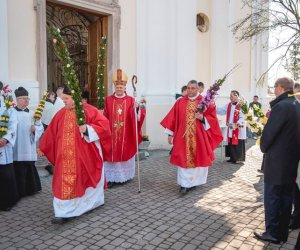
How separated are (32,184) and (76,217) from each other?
56.8 inches

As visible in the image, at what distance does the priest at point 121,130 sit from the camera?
661 cm

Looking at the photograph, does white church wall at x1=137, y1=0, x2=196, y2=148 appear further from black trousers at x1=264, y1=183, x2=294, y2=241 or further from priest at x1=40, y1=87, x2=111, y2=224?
black trousers at x1=264, y1=183, x2=294, y2=241

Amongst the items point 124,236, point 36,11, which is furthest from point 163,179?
point 36,11

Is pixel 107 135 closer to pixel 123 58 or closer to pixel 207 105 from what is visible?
pixel 207 105

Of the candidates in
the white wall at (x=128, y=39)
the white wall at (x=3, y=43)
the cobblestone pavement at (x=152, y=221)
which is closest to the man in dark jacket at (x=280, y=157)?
the cobblestone pavement at (x=152, y=221)

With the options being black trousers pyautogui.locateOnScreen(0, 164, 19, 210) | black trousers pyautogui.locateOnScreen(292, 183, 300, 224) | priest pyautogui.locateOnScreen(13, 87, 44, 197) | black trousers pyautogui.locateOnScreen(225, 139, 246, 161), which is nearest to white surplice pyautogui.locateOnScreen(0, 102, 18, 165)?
black trousers pyautogui.locateOnScreen(0, 164, 19, 210)

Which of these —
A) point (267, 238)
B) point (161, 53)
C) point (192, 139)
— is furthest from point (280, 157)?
point (161, 53)

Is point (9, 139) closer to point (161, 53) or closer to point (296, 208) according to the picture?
point (296, 208)

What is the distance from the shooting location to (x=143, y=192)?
6.20 metres

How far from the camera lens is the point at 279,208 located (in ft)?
13.5

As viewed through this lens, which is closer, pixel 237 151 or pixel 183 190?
pixel 183 190

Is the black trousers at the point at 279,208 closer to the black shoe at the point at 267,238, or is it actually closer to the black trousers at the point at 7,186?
the black shoe at the point at 267,238

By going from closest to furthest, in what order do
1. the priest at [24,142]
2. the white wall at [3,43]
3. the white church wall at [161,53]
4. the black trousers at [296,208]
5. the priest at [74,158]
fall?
the black trousers at [296,208]
the priest at [74,158]
the priest at [24,142]
the white wall at [3,43]
the white church wall at [161,53]

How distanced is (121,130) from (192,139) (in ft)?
4.39
